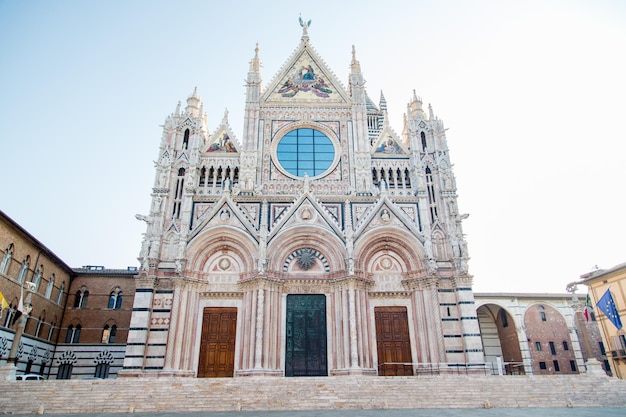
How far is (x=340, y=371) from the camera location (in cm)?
1958

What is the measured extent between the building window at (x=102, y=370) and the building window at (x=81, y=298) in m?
4.12

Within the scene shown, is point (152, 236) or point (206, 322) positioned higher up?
point (152, 236)

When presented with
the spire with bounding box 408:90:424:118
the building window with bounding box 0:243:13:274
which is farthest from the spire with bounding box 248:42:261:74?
the building window with bounding box 0:243:13:274

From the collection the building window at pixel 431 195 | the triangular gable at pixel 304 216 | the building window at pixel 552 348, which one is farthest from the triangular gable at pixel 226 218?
the building window at pixel 552 348

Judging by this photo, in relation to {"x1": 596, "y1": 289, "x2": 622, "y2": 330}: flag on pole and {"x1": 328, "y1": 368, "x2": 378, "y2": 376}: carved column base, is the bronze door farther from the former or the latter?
{"x1": 596, "y1": 289, "x2": 622, "y2": 330}: flag on pole

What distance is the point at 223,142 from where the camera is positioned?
25500 millimetres

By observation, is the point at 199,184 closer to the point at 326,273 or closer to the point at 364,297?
the point at 326,273

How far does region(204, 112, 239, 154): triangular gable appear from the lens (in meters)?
25.2

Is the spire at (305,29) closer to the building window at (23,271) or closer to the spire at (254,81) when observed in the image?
the spire at (254,81)

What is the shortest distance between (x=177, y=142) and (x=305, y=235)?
9503mm

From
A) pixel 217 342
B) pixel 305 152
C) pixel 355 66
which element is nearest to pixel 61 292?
pixel 217 342

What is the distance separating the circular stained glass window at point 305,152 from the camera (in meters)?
25.3

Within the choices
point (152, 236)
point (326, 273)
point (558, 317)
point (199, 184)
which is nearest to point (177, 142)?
point (199, 184)

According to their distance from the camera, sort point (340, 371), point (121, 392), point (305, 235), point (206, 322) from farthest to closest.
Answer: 1. point (305, 235)
2. point (206, 322)
3. point (340, 371)
4. point (121, 392)
